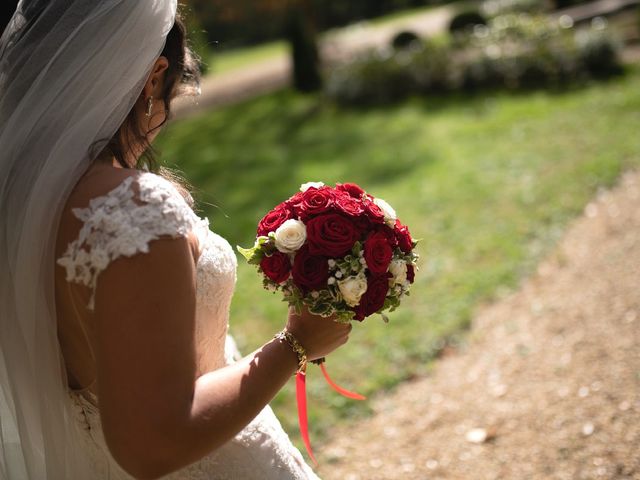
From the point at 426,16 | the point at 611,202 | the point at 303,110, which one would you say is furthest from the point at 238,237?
the point at 426,16

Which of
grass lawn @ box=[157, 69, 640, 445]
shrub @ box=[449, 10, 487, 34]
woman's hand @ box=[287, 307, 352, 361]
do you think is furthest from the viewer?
shrub @ box=[449, 10, 487, 34]

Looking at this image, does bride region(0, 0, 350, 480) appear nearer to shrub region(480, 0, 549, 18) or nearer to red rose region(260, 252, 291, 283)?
red rose region(260, 252, 291, 283)

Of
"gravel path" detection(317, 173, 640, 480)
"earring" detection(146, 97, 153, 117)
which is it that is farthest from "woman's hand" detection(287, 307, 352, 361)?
"gravel path" detection(317, 173, 640, 480)

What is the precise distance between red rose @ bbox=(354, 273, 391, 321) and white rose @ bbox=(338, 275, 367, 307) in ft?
0.17

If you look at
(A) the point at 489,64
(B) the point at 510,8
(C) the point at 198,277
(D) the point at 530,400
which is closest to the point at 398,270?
(C) the point at 198,277

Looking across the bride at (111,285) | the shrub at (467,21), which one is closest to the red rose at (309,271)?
the bride at (111,285)

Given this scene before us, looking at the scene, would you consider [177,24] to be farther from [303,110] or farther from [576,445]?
[303,110]

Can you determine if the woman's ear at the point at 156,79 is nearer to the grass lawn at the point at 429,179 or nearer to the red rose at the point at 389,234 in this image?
the red rose at the point at 389,234

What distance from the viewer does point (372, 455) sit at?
14.2 ft

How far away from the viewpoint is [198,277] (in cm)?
195

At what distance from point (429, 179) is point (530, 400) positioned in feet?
16.0

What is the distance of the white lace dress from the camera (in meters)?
1.65

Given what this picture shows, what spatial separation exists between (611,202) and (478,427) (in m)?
3.81

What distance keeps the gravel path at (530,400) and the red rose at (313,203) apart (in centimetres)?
253
